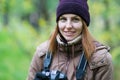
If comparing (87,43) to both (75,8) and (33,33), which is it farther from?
(33,33)

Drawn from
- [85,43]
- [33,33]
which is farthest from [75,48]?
[33,33]

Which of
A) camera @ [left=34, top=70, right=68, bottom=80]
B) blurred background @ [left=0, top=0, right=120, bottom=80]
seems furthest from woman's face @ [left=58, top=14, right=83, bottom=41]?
blurred background @ [left=0, top=0, right=120, bottom=80]

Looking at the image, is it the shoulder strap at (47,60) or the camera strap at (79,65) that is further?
the shoulder strap at (47,60)

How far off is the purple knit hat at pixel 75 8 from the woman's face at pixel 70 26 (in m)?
0.04

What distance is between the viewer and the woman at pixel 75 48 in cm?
553

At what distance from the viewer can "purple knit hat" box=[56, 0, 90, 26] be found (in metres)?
5.63

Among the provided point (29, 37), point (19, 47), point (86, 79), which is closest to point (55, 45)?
point (86, 79)

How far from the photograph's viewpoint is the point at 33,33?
15469mm

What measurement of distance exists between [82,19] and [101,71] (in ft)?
1.89

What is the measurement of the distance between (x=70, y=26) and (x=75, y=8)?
8.4 inches

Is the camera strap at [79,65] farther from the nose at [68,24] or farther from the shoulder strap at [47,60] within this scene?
the nose at [68,24]

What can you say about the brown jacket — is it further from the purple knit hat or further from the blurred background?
the blurred background

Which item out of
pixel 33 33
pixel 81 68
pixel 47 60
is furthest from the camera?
pixel 33 33

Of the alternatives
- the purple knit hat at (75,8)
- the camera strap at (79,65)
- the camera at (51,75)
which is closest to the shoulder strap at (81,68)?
the camera strap at (79,65)
